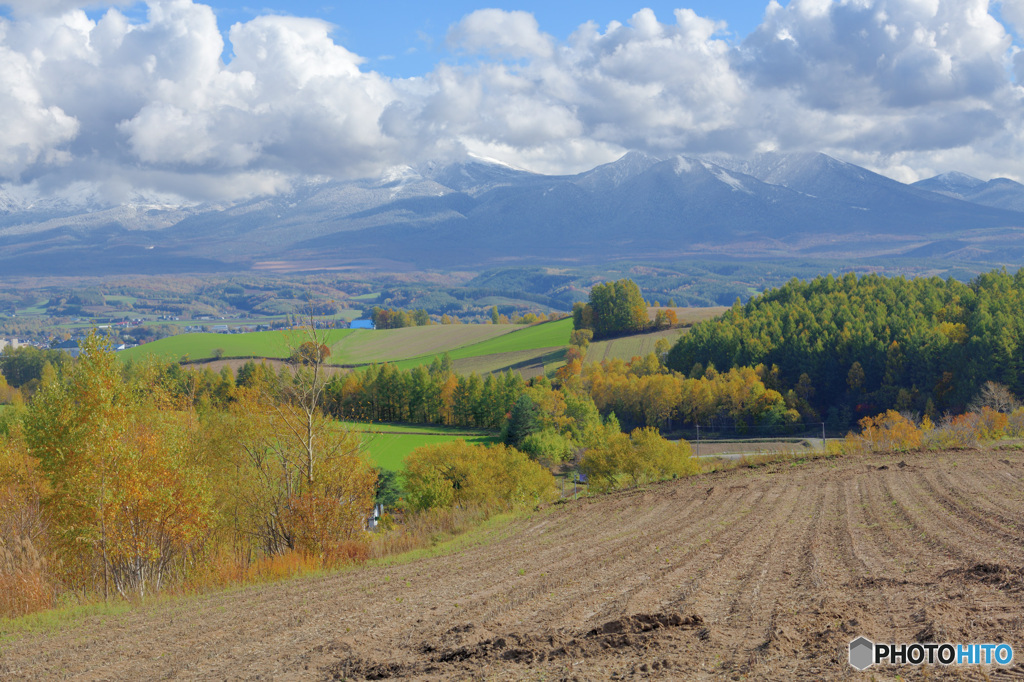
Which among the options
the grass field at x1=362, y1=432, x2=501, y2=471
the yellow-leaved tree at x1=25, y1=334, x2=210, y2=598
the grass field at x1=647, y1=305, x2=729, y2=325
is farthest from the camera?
the grass field at x1=647, y1=305, x2=729, y2=325

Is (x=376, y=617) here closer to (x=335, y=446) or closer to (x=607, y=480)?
(x=335, y=446)

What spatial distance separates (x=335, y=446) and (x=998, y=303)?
81.8 metres

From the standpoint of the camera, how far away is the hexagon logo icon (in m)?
8.72

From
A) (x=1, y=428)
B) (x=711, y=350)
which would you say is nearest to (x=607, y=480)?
(x=1, y=428)

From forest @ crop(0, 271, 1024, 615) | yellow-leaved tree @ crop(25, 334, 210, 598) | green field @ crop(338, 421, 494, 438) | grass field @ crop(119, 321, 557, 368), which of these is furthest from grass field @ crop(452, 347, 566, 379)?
yellow-leaved tree @ crop(25, 334, 210, 598)

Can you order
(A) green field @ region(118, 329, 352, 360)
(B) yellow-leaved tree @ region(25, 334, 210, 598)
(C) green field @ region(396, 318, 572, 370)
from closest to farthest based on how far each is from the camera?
1. (B) yellow-leaved tree @ region(25, 334, 210, 598)
2. (A) green field @ region(118, 329, 352, 360)
3. (C) green field @ region(396, 318, 572, 370)

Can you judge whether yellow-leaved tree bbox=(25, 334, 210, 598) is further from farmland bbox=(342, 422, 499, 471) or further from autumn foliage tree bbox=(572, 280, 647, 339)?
autumn foliage tree bbox=(572, 280, 647, 339)

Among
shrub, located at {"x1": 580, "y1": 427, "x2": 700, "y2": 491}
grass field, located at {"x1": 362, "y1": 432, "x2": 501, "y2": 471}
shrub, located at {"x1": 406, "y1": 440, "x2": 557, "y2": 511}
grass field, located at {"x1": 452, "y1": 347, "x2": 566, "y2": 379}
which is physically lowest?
grass field, located at {"x1": 362, "y1": 432, "x2": 501, "y2": 471}

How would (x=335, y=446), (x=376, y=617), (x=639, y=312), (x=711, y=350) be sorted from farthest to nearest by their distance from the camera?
(x=639, y=312) < (x=711, y=350) < (x=335, y=446) < (x=376, y=617)

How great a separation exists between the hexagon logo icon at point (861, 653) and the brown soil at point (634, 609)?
130mm

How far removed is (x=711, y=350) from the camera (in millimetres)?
98125

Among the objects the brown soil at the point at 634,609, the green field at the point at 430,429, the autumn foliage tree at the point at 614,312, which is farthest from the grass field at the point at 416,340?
the brown soil at the point at 634,609

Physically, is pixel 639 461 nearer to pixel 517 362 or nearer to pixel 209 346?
pixel 517 362

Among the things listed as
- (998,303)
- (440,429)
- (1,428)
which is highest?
(998,303)
